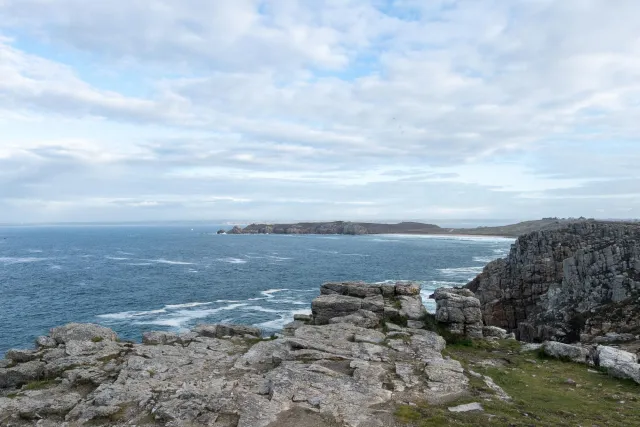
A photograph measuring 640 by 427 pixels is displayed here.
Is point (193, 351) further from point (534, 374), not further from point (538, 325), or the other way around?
point (538, 325)

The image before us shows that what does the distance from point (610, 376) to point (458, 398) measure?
10614 mm

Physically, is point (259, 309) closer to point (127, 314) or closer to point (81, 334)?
point (127, 314)

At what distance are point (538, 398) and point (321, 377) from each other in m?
10.4

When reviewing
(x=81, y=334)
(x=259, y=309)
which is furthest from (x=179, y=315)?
(x=81, y=334)

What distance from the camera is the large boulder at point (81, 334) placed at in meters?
31.1

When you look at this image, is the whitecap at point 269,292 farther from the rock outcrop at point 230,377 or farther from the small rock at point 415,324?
the small rock at point 415,324

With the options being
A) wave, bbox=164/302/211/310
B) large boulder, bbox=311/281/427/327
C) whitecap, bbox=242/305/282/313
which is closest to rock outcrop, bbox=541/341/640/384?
large boulder, bbox=311/281/427/327

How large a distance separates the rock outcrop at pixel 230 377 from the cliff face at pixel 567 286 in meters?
20.8

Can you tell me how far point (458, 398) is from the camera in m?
19.8

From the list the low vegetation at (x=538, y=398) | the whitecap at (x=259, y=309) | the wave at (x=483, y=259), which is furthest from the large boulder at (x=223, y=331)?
the wave at (x=483, y=259)

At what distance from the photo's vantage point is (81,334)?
3145 cm

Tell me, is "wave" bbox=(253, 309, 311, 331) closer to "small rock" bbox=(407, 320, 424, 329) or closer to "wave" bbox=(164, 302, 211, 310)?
"wave" bbox=(164, 302, 211, 310)

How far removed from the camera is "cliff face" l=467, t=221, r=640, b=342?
42000 mm

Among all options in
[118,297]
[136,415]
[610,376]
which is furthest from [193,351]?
[118,297]
